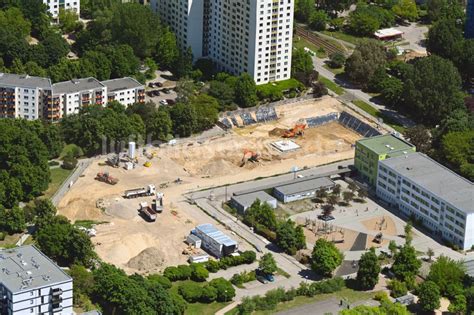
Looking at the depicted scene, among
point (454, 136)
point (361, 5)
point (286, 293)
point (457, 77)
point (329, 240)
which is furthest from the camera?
point (361, 5)

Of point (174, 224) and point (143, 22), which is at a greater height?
point (143, 22)

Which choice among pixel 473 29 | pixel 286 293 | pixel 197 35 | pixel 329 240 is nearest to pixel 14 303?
pixel 286 293

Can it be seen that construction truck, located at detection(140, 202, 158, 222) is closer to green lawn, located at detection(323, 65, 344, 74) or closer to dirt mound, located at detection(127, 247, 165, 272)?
dirt mound, located at detection(127, 247, 165, 272)

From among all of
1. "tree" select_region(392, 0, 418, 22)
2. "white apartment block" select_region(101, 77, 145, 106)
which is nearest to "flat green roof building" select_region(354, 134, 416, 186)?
"white apartment block" select_region(101, 77, 145, 106)

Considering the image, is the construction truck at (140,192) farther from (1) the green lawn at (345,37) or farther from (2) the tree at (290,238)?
(1) the green lawn at (345,37)

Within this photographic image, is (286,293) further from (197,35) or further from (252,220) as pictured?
(197,35)

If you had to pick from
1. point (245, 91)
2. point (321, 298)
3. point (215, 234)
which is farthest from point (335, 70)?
point (321, 298)
